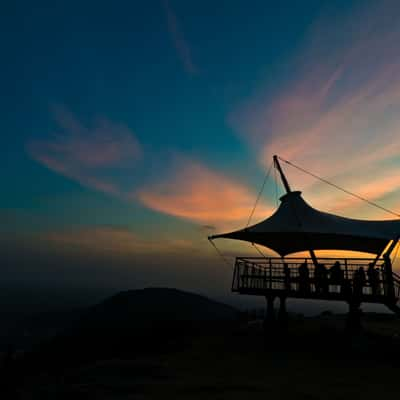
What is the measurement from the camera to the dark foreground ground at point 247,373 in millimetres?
11345

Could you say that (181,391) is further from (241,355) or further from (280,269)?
(280,269)

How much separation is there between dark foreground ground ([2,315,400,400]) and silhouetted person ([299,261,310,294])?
2932 mm

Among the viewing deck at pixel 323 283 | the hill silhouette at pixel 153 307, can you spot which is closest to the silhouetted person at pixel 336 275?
the viewing deck at pixel 323 283

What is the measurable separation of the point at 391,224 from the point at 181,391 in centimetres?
1584

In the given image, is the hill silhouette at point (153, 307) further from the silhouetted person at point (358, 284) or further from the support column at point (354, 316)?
the silhouetted person at point (358, 284)

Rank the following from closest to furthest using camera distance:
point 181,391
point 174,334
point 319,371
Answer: point 181,391
point 319,371
point 174,334

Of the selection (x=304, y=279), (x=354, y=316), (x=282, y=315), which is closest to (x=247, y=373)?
(x=304, y=279)

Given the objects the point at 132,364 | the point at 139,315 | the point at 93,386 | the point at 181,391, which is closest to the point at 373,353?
the point at 181,391

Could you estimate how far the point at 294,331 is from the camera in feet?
71.1

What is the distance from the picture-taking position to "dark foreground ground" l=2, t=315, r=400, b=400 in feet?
37.2

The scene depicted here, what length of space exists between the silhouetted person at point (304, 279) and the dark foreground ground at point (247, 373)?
293 cm

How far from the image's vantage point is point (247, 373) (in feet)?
44.7

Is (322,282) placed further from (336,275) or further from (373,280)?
(373,280)

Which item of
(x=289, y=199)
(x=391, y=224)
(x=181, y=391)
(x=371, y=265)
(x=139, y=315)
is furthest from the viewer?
(x=139, y=315)
